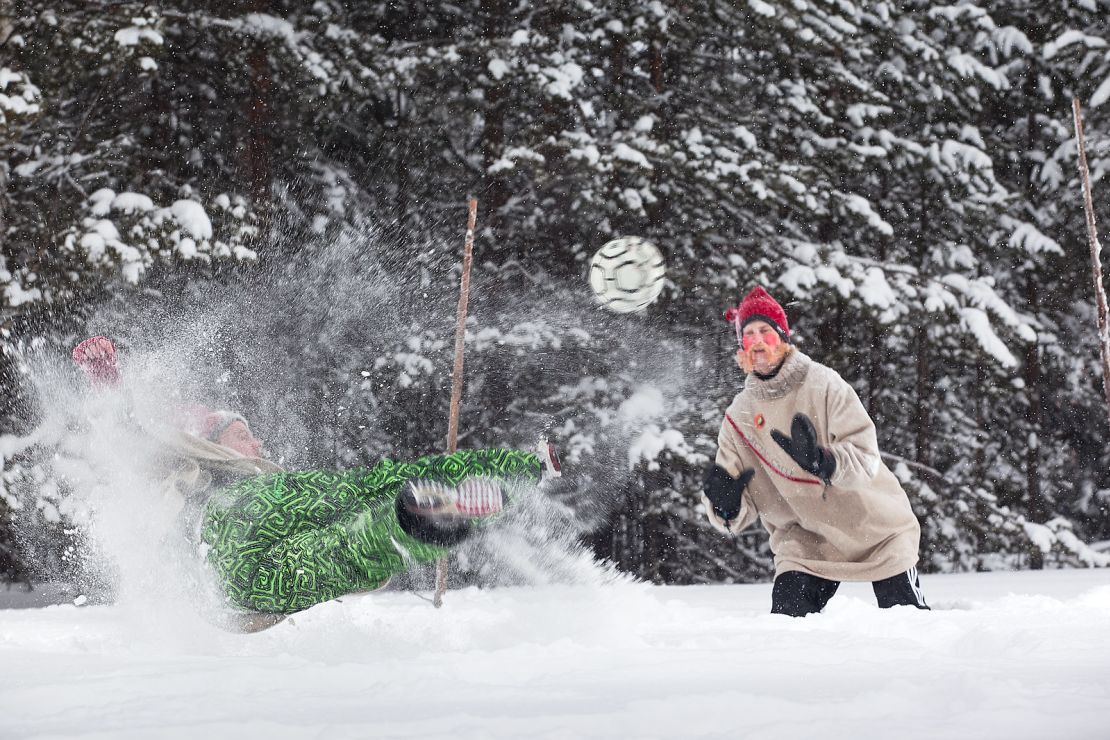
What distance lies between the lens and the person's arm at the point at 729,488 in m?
4.53

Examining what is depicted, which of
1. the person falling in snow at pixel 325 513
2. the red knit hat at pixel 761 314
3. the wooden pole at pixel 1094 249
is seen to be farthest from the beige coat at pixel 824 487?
the wooden pole at pixel 1094 249

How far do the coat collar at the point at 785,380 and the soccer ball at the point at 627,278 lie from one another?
13.2ft

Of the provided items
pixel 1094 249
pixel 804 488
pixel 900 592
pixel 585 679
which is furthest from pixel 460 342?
pixel 1094 249

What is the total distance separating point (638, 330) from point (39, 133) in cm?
528

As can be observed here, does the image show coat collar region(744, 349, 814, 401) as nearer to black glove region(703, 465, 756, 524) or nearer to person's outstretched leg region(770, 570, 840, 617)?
black glove region(703, 465, 756, 524)

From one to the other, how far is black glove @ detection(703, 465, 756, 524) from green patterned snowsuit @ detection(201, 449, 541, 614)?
43.0 inches

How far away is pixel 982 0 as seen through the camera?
11.9m

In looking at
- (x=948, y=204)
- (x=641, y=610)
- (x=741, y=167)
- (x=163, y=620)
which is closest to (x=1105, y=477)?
(x=948, y=204)

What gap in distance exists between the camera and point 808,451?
4086 millimetres

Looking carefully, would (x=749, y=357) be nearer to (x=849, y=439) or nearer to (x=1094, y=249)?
(x=849, y=439)

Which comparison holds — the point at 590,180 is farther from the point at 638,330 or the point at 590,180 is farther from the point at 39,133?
the point at 39,133

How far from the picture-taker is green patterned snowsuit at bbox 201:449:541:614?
3662mm

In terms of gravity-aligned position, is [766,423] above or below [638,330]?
below

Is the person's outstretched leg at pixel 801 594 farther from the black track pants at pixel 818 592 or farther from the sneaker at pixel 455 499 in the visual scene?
the sneaker at pixel 455 499
